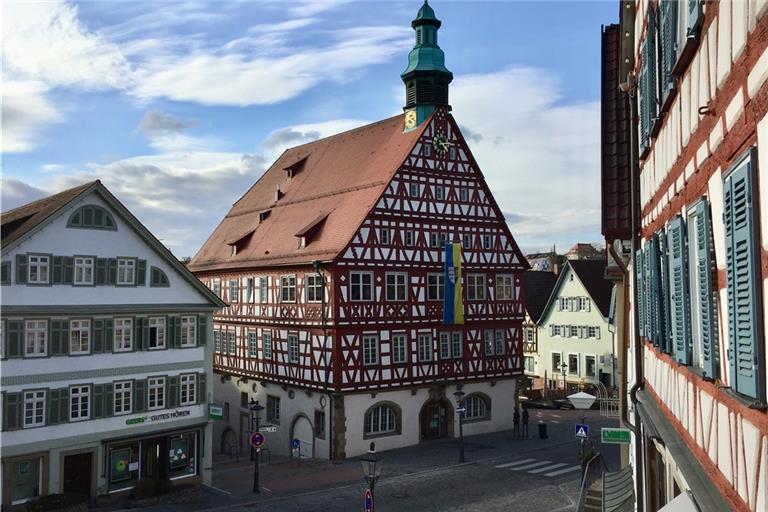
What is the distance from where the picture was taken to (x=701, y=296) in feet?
20.2

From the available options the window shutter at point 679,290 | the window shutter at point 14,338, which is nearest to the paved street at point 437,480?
the window shutter at point 14,338

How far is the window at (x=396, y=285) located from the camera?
3388 centimetres

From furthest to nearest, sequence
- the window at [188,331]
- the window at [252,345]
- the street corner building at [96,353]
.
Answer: the window at [252,345]
the window at [188,331]
the street corner building at [96,353]

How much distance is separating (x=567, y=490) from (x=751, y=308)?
908 inches

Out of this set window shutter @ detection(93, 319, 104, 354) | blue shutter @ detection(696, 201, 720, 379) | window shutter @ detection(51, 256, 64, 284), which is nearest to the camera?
blue shutter @ detection(696, 201, 720, 379)

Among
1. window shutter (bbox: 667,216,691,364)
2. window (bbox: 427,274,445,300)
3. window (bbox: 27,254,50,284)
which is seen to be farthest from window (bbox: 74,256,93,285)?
window shutter (bbox: 667,216,691,364)

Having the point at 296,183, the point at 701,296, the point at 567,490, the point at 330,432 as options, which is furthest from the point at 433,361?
the point at 701,296

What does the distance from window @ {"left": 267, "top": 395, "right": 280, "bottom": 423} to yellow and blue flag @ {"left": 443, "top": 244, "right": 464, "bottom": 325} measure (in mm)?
8999

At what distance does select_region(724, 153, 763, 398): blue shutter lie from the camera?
451 cm

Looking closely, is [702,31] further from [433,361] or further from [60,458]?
[433,361]

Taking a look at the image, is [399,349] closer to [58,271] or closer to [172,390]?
[172,390]

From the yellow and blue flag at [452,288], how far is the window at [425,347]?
116 cm

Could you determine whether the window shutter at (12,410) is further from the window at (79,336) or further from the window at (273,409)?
the window at (273,409)

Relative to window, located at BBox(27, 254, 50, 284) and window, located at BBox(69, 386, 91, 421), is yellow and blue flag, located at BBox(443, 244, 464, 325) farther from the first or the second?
window, located at BBox(27, 254, 50, 284)
